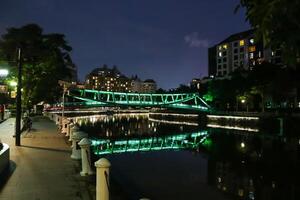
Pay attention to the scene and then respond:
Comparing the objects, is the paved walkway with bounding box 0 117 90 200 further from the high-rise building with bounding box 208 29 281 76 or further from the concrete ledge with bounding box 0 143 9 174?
the high-rise building with bounding box 208 29 281 76

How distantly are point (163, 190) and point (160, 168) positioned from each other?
747 cm

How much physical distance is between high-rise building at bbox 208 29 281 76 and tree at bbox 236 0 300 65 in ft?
397

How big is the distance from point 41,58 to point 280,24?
1807 inches

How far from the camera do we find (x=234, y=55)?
140m

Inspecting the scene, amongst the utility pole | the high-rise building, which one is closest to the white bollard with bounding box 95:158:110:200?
the utility pole

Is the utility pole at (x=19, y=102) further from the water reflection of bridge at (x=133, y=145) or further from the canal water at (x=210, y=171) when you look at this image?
the water reflection of bridge at (x=133, y=145)

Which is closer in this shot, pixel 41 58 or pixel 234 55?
pixel 41 58

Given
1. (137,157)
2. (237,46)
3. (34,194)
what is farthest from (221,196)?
(237,46)

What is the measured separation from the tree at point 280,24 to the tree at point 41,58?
44.1 metres

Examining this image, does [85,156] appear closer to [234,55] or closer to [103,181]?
[103,181]

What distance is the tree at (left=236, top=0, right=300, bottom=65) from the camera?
3.95 m

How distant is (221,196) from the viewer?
66.6ft

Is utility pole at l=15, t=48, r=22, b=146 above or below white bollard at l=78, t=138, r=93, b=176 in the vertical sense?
above

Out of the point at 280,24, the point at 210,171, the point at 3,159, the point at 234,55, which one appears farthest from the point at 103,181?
the point at 234,55
